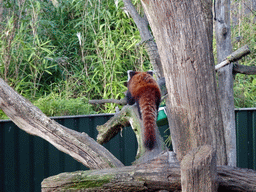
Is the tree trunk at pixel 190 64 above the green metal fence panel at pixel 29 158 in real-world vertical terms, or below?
above

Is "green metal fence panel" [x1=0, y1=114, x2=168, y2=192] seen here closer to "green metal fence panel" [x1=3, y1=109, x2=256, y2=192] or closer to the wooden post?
"green metal fence panel" [x1=3, y1=109, x2=256, y2=192]

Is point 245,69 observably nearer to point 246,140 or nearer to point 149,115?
point 149,115

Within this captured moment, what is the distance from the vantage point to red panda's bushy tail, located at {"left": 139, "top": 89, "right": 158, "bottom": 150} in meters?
1.73

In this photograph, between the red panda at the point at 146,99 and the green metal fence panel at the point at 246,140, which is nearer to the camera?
the red panda at the point at 146,99

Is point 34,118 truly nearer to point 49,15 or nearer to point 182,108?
point 182,108

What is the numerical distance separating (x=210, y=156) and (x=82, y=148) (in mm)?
916

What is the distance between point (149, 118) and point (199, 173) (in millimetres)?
991

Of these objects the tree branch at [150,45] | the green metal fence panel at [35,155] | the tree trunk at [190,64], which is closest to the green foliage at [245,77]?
the green metal fence panel at [35,155]

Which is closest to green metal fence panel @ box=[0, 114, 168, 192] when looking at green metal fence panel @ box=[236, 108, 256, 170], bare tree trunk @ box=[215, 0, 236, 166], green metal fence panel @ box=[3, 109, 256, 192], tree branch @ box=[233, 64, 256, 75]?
green metal fence panel @ box=[3, 109, 256, 192]

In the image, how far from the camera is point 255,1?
16.4 ft

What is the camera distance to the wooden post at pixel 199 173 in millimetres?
912

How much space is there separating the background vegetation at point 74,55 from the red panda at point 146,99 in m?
1.26

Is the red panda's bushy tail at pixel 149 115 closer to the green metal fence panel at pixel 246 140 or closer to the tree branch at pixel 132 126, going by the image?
the tree branch at pixel 132 126

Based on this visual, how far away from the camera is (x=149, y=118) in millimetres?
1896
